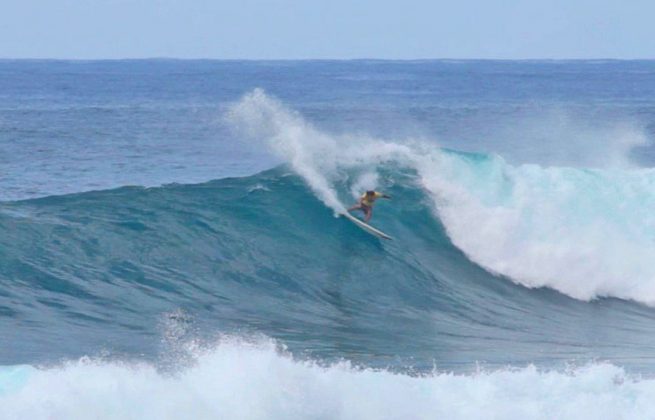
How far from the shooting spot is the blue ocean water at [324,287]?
36.8 feet

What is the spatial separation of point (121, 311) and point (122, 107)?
42059 millimetres

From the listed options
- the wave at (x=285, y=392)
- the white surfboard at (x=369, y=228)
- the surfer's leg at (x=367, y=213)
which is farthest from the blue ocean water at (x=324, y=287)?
the surfer's leg at (x=367, y=213)

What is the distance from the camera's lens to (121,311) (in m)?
15.5

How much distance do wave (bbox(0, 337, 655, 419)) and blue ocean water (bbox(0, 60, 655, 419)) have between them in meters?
0.02

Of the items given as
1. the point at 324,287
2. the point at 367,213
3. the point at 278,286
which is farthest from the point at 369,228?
the point at 278,286

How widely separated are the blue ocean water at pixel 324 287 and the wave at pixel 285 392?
20mm

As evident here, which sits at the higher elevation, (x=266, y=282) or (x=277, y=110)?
(x=277, y=110)

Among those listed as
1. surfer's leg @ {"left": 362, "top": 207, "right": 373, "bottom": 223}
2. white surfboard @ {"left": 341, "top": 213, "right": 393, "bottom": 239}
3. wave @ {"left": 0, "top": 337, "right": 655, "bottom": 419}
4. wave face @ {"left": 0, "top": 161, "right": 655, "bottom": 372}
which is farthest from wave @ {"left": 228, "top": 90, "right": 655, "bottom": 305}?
wave @ {"left": 0, "top": 337, "right": 655, "bottom": 419}

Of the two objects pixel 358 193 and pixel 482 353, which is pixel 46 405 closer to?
pixel 482 353

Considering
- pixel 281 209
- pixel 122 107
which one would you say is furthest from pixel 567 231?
pixel 122 107

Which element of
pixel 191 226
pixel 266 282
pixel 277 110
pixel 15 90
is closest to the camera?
pixel 266 282

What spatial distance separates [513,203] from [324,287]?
5469 mm

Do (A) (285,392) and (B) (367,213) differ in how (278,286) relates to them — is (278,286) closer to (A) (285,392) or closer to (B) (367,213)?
(B) (367,213)

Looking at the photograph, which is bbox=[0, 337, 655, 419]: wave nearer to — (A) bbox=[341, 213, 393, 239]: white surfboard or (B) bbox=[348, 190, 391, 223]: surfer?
(B) bbox=[348, 190, 391, 223]: surfer
